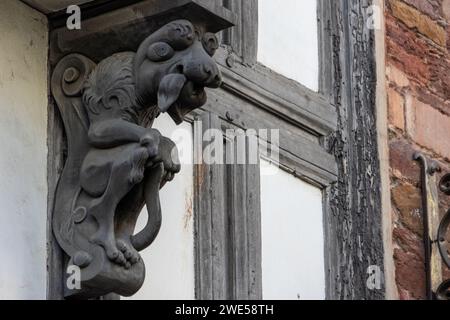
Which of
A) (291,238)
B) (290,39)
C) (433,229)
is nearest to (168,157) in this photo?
(291,238)

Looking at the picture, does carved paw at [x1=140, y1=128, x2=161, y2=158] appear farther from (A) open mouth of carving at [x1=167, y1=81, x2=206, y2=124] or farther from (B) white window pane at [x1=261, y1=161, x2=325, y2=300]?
(B) white window pane at [x1=261, y1=161, x2=325, y2=300]

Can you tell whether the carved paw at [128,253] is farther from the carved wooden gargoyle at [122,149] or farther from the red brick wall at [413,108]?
the red brick wall at [413,108]

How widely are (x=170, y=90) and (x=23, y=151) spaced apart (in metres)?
0.45

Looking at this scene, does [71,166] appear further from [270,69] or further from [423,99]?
[423,99]

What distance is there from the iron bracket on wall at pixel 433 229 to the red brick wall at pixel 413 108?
26 mm

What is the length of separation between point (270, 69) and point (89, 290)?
1.50 metres

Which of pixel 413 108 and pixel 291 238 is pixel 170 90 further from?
pixel 413 108

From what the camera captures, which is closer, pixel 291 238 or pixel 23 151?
pixel 23 151

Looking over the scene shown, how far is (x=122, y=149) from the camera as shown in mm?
5980

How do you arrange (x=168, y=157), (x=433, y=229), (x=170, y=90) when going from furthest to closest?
(x=433, y=229), (x=168, y=157), (x=170, y=90)

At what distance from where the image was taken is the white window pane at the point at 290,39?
7.25m

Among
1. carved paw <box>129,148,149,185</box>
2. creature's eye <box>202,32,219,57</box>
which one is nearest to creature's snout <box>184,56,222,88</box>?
creature's eye <box>202,32,219,57</box>

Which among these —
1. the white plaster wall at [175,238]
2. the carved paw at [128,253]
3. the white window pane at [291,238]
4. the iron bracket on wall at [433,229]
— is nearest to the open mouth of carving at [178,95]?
the carved paw at [128,253]

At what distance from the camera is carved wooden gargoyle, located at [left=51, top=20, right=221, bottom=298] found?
5.90m
